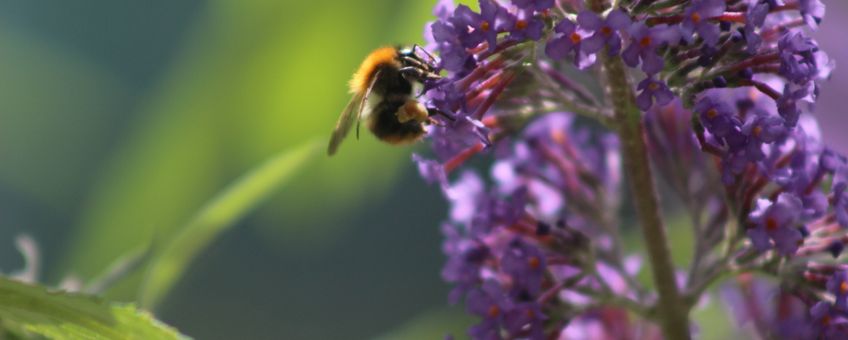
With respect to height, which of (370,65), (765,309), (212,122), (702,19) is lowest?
(765,309)

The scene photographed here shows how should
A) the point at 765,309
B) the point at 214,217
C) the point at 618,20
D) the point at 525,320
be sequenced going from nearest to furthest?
1. the point at 618,20
2. the point at 525,320
3. the point at 214,217
4. the point at 765,309

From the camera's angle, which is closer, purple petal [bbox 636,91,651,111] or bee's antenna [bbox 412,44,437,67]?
purple petal [bbox 636,91,651,111]

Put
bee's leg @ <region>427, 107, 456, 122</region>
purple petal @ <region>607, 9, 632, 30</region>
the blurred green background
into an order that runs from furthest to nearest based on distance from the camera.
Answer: the blurred green background, bee's leg @ <region>427, 107, 456, 122</region>, purple petal @ <region>607, 9, 632, 30</region>

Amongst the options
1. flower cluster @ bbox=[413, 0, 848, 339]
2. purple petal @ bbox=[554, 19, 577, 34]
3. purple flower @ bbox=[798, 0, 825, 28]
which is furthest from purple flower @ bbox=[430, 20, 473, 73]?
purple flower @ bbox=[798, 0, 825, 28]

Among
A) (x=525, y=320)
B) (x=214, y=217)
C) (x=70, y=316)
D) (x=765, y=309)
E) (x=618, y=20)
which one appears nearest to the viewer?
(x=70, y=316)

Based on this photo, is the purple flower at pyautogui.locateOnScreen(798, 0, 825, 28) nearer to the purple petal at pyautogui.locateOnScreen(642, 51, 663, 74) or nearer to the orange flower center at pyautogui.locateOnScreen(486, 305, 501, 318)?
the purple petal at pyautogui.locateOnScreen(642, 51, 663, 74)

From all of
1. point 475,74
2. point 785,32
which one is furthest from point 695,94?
point 475,74

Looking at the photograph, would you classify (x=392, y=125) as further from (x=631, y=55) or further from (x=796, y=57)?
(x=796, y=57)

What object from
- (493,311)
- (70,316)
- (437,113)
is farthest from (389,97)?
(70,316)
